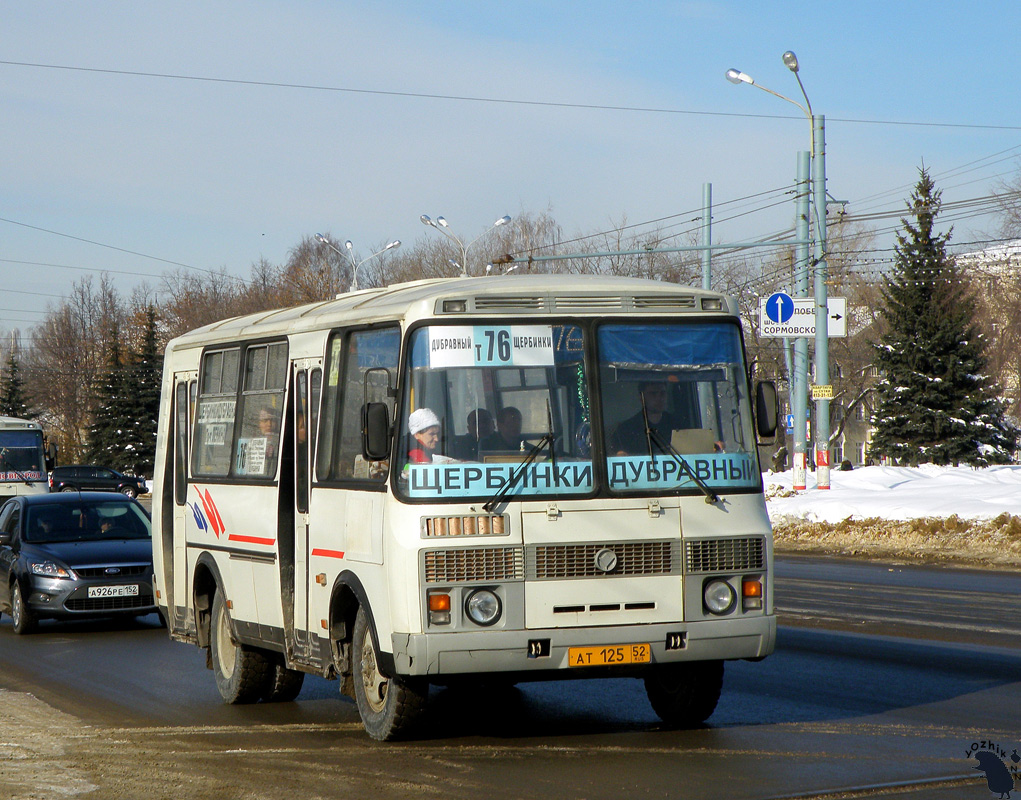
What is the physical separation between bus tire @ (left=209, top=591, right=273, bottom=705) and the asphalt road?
0.46 ft

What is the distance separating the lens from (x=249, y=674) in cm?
991

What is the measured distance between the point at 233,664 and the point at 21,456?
2715 centimetres

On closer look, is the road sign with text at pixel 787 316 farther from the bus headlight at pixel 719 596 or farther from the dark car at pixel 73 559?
the bus headlight at pixel 719 596

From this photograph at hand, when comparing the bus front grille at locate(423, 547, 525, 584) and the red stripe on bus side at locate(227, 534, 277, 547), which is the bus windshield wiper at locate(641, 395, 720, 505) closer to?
the bus front grille at locate(423, 547, 525, 584)

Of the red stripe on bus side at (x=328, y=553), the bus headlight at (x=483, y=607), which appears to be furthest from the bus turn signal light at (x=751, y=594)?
the red stripe on bus side at (x=328, y=553)

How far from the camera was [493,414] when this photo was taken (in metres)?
7.63

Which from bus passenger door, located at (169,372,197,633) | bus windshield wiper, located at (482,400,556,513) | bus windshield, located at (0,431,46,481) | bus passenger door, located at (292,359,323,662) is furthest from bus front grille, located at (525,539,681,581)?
bus windshield, located at (0,431,46,481)

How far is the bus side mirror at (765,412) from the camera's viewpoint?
812 centimetres

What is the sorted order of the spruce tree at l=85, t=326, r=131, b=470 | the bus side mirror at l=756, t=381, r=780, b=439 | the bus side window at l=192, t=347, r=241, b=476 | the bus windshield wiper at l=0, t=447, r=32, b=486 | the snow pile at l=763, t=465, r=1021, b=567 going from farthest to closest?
the spruce tree at l=85, t=326, r=131, b=470
the bus windshield wiper at l=0, t=447, r=32, b=486
the snow pile at l=763, t=465, r=1021, b=567
the bus side window at l=192, t=347, r=241, b=476
the bus side mirror at l=756, t=381, r=780, b=439

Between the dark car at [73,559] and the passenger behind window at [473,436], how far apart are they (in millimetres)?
8670

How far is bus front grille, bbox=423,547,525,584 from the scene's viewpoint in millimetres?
7402

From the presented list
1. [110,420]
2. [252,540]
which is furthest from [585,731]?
[110,420]

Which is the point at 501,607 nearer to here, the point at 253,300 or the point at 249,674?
the point at 249,674

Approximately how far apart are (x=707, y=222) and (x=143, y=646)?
3251 cm
